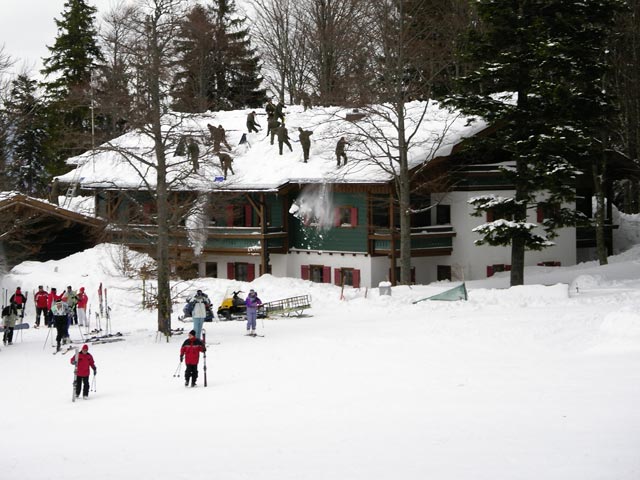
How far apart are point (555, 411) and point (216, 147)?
13.3 metres

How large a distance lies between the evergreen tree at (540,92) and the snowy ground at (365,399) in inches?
152

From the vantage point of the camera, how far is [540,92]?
29094 millimetres

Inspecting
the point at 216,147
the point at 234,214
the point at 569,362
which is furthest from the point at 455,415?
the point at 234,214

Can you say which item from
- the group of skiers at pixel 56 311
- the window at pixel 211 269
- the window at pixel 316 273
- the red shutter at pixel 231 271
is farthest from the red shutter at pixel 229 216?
the group of skiers at pixel 56 311

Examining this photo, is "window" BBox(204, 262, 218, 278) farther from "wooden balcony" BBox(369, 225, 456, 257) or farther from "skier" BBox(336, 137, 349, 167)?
"skier" BBox(336, 137, 349, 167)

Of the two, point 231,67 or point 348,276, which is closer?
point 348,276

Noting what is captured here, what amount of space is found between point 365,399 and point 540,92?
1618 centimetres

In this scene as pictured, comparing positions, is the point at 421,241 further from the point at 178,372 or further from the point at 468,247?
the point at 178,372

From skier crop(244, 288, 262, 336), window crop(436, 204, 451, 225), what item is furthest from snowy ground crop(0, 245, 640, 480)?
window crop(436, 204, 451, 225)

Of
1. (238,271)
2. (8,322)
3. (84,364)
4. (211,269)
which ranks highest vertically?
(211,269)

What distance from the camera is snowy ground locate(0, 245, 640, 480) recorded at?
40.9 ft

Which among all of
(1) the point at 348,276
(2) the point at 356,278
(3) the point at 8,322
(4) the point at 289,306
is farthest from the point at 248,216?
(3) the point at 8,322

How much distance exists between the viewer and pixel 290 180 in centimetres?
4000

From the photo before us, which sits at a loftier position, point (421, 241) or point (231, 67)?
point (231, 67)
